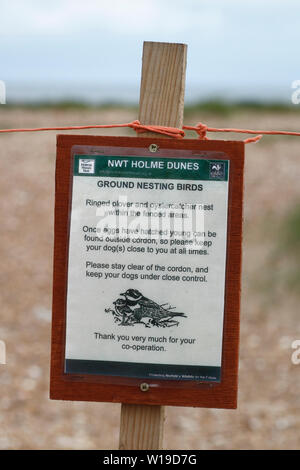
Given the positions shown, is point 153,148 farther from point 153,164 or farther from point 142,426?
point 142,426

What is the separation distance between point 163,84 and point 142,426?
3.57 feet

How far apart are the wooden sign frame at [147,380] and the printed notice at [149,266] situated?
0.02 meters

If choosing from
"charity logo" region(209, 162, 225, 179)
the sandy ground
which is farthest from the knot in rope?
the sandy ground

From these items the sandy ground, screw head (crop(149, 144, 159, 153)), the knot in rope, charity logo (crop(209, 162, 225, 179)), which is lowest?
the sandy ground

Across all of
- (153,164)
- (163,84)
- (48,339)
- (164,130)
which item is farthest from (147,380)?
(48,339)

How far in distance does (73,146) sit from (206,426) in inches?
132

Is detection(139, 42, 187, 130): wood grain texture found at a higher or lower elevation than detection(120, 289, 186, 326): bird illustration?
higher

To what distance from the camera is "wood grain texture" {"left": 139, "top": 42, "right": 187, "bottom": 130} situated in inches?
86.7

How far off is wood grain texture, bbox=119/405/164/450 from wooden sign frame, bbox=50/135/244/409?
2.4 inches

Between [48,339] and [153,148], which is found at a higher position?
[153,148]

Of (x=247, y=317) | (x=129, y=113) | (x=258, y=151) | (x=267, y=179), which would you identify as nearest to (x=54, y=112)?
(x=129, y=113)

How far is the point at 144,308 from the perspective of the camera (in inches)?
83.7

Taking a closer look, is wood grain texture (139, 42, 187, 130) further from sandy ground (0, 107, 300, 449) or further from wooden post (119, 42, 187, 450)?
sandy ground (0, 107, 300, 449)

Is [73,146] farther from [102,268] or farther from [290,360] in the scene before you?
[290,360]
